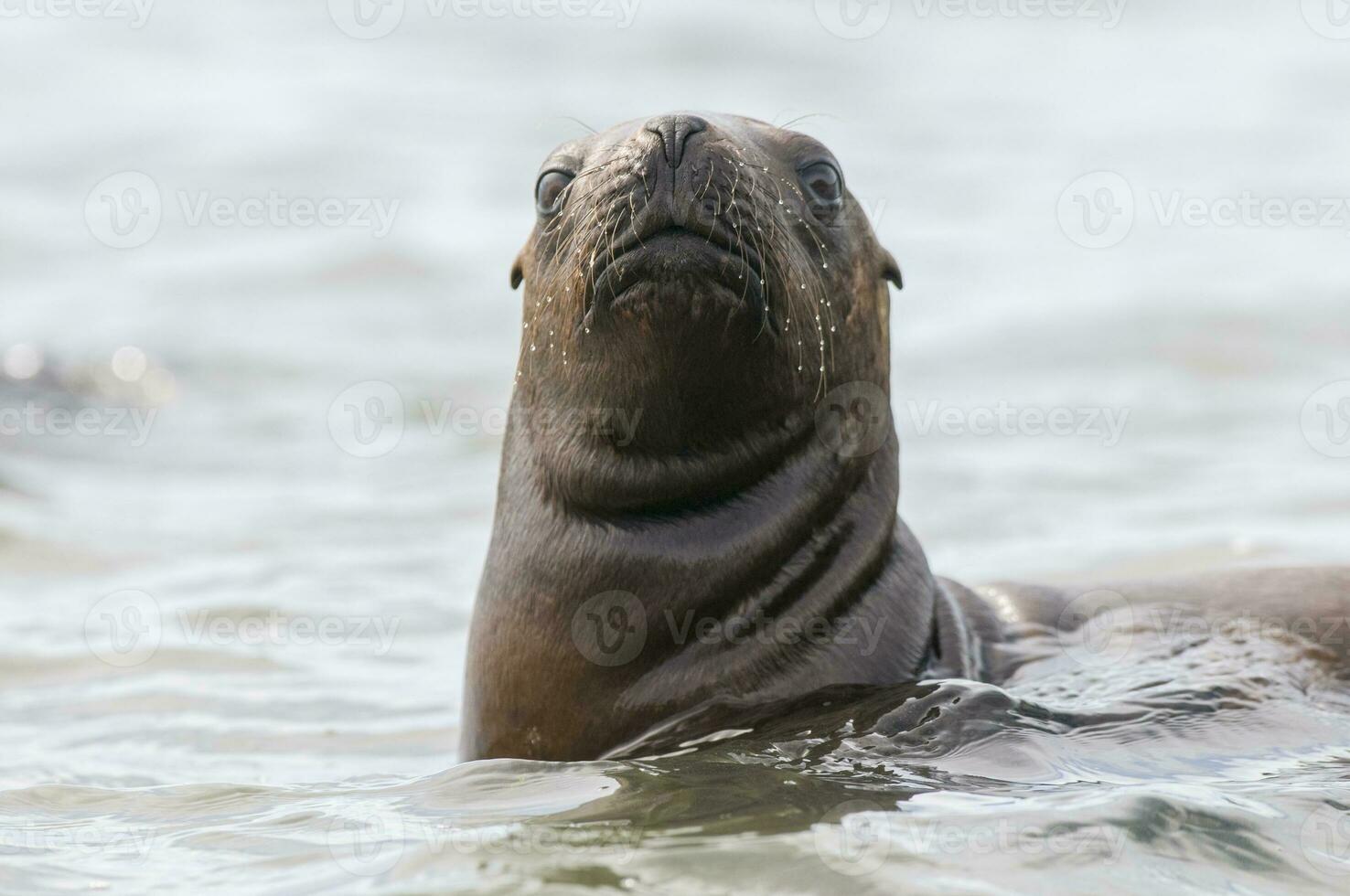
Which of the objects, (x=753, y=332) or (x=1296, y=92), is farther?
(x=1296, y=92)

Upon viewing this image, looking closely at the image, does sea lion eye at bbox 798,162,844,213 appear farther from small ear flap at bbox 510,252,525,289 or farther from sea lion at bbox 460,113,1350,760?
small ear flap at bbox 510,252,525,289

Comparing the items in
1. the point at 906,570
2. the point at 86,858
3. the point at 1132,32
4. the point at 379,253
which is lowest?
the point at 86,858

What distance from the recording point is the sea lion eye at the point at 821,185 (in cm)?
647

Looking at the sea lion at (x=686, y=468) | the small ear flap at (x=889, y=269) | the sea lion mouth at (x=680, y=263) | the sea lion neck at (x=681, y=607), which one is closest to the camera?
the sea lion mouth at (x=680, y=263)

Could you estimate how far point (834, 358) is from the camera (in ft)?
A: 21.0

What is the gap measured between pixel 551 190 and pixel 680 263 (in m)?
0.97

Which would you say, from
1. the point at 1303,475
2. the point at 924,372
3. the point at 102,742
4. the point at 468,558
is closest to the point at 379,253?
the point at 924,372

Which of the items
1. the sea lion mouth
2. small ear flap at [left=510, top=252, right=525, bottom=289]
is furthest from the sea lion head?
small ear flap at [left=510, top=252, right=525, bottom=289]

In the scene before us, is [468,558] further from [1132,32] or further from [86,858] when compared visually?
[1132,32]

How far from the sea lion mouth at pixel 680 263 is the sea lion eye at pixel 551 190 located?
26.2 inches

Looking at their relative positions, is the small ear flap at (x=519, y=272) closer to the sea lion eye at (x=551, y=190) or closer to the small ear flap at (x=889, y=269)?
the sea lion eye at (x=551, y=190)

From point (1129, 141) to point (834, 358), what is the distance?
21132 mm

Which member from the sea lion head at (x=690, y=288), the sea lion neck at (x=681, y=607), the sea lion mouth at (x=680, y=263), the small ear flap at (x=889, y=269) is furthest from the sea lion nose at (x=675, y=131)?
the small ear flap at (x=889, y=269)

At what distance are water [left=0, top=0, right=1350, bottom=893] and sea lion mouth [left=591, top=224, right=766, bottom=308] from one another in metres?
1.43
